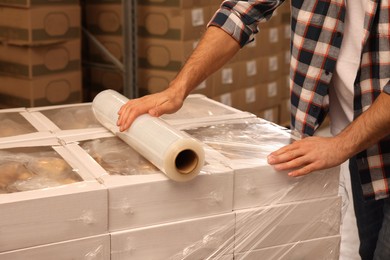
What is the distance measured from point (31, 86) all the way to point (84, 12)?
780 millimetres

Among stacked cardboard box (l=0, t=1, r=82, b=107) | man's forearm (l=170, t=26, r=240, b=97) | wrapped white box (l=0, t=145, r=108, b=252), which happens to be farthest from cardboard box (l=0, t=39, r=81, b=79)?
wrapped white box (l=0, t=145, r=108, b=252)

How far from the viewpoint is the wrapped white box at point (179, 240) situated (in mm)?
1573

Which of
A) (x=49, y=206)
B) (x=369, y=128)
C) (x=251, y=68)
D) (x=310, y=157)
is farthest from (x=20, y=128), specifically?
(x=251, y=68)

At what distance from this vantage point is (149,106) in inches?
73.7

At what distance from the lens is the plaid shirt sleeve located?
2076 millimetres

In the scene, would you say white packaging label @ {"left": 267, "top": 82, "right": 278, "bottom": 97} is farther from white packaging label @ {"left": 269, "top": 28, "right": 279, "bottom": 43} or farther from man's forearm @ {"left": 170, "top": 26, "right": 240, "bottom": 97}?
man's forearm @ {"left": 170, "top": 26, "right": 240, "bottom": 97}

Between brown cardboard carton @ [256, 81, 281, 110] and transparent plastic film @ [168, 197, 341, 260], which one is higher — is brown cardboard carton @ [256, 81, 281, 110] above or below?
below

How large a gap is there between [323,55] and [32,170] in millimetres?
894

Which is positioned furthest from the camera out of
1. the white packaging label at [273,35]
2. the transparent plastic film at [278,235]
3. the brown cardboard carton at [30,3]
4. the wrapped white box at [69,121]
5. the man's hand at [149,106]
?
the white packaging label at [273,35]

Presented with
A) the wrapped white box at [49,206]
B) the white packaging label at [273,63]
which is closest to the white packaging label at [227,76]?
the white packaging label at [273,63]

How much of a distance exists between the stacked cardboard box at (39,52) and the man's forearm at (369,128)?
235 centimetres

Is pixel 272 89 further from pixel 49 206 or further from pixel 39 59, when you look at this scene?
pixel 49 206

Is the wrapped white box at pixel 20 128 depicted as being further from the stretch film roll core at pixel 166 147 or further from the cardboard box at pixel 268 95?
the cardboard box at pixel 268 95

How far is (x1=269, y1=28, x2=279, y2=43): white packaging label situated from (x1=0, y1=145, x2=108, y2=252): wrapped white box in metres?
3.01
